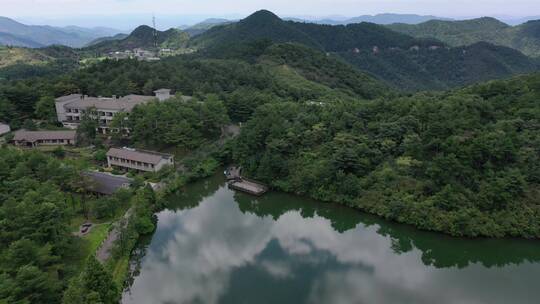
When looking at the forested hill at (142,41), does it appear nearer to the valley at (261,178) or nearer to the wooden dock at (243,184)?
the valley at (261,178)

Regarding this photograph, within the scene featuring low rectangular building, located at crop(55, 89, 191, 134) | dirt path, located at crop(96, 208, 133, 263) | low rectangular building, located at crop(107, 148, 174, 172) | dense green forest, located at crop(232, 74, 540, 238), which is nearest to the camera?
dirt path, located at crop(96, 208, 133, 263)

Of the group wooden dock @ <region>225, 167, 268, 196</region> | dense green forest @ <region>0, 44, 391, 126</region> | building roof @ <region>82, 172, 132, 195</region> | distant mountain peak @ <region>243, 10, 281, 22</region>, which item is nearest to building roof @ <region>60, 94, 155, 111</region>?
dense green forest @ <region>0, 44, 391, 126</region>

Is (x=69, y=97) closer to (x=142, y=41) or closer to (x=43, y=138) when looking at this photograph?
(x=43, y=138)

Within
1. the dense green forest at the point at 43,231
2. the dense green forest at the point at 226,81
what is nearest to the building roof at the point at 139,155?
Answer: the dense green forest at the point at 43,231

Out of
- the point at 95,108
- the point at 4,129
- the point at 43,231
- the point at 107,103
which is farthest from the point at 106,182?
the point at 4,129

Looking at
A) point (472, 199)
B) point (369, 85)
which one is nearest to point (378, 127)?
point (472, 199)

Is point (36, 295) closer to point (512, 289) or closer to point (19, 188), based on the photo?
point (19, 188)

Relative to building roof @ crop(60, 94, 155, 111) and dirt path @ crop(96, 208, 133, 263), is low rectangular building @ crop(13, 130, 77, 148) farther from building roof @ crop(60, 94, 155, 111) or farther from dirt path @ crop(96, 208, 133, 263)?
dirt path @ crop(96, 208, 133, 263)
